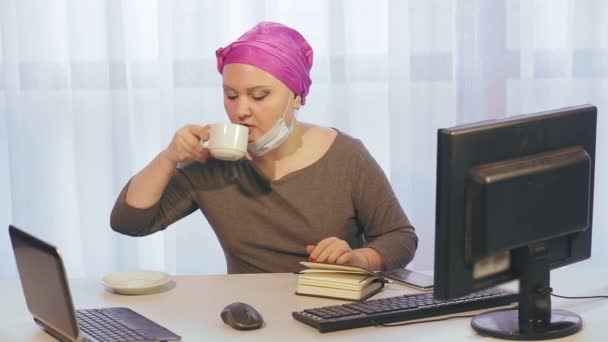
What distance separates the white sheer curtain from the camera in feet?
10.6

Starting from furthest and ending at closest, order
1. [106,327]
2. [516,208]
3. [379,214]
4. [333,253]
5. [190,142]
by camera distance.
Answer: [379,214]
[190,142]
[333,253]
[106,327]
[516,208]

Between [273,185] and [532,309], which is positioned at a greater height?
[273,185]

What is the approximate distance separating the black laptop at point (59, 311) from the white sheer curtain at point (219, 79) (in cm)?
148

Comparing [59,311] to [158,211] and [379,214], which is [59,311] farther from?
[379,214]

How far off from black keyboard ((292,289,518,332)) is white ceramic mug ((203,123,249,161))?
0.43 meters

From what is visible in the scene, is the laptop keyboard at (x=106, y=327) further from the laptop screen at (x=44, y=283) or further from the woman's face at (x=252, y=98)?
the woman's face at (x=252, y=98)

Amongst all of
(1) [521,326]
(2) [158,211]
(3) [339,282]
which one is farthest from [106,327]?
(1) [521,326]

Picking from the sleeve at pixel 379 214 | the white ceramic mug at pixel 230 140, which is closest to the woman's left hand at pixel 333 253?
the sleeve at pixel 379 214

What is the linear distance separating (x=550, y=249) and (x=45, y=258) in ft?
2.93

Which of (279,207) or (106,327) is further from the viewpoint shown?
(279,207)

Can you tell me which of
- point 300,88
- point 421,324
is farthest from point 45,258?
point 300,88

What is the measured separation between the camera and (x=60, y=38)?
10.9ft

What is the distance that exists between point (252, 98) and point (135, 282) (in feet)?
1.62

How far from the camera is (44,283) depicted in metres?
1.74
